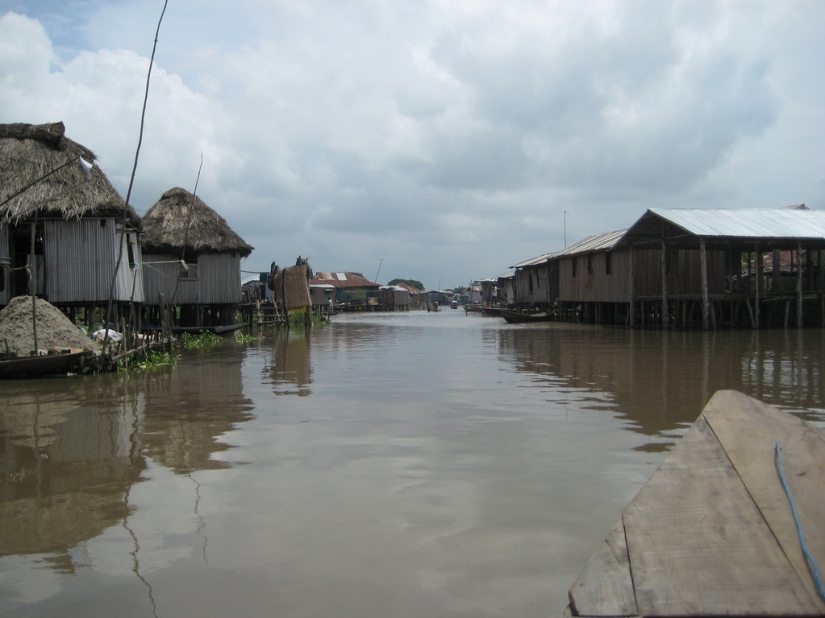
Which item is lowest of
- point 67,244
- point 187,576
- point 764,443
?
point 187,576

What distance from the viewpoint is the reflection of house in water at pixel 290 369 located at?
9956mm

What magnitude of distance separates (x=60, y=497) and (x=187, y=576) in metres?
1.85

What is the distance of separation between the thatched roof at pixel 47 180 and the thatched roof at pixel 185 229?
20.3ft

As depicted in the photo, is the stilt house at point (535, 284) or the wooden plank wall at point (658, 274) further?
the stilt house at point (535, 284)

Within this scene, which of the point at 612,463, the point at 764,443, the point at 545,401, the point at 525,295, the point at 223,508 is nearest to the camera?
the point at 764,443

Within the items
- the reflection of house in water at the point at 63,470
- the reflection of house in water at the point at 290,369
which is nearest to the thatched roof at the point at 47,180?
the reflection of house in water at the point at 290,369

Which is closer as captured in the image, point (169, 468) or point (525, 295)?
point (169, 468)

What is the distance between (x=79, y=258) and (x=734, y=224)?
18.8 metres

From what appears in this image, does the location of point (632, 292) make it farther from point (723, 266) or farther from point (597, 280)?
point (597, 280)

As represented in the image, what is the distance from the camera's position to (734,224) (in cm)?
2169

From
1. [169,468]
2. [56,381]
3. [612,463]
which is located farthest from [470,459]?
[56,381]

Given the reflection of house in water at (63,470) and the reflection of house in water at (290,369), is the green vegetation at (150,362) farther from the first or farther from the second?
the reflection of house in water at (63,470)

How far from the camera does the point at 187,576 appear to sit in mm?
3502

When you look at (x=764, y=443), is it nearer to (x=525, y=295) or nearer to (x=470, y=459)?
(x=470, y=459)
